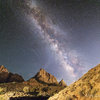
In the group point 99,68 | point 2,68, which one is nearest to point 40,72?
point 2,68

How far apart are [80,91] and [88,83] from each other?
3.46ft

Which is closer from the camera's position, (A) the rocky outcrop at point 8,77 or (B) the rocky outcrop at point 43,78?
(A) the rocky outcrop at point 8,77

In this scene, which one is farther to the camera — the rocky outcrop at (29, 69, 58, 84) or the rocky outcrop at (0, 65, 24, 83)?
the rocky outcrop at (29, 69, 58, 84)

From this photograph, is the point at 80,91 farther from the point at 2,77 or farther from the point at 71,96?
the point at 2,77

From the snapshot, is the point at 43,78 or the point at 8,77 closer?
the point at 8,77

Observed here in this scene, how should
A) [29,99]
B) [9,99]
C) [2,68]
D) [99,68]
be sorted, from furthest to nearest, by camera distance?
[2,68], [29,99], [9,99], [99,68]

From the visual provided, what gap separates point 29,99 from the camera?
16125 millimetres

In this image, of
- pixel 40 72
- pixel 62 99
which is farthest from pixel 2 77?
pixel 62 99

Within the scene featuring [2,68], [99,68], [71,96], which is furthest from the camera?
[2,68]

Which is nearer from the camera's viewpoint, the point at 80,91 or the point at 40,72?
the point at 80,91

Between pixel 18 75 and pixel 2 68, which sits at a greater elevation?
pixel 2 68

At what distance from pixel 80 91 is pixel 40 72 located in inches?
3614

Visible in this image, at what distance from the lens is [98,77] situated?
9.17 metres

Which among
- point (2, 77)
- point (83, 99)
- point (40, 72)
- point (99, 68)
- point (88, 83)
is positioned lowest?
point (83, 99)
